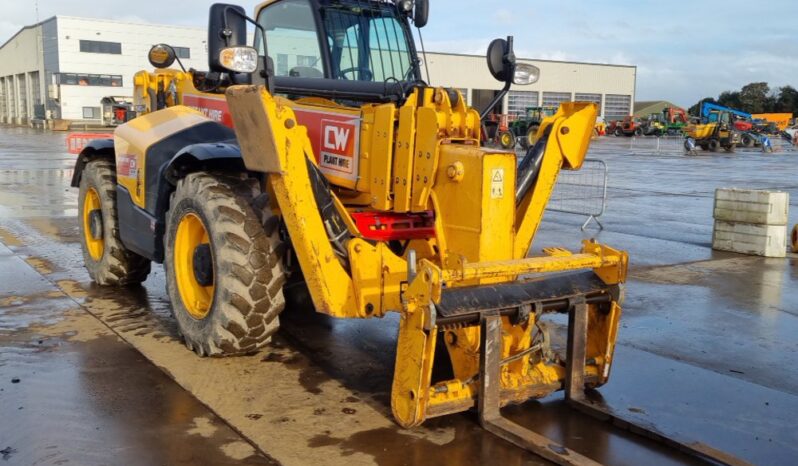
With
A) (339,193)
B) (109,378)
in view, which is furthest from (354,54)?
(109,378)

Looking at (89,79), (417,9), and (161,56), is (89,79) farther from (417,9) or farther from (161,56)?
(417,9)

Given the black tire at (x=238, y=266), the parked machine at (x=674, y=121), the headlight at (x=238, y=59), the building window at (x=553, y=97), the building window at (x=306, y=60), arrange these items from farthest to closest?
the building window at (x=553, y=97), the parked machine at (x=674, y=121), the building window at (x=306, y=60), the black tire at (x=238, y=266), the headlight at (x=238, y=59)

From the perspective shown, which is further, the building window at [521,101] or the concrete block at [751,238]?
the building window at [521,101]

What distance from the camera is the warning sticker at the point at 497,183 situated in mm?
4219

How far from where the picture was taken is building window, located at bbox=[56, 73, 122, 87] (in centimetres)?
5628

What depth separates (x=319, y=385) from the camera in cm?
476

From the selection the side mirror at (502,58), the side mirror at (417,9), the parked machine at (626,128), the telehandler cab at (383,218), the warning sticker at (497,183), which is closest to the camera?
the telehandler cab at (383,218)

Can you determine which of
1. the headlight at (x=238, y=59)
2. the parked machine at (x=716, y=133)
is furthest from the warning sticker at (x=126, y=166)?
the parked machine at (x=716, y=133)

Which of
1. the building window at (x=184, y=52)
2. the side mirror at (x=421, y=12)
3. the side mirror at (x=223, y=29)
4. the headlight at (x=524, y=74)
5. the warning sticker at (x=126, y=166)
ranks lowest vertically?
the warning sticker at (x=126, y=166)

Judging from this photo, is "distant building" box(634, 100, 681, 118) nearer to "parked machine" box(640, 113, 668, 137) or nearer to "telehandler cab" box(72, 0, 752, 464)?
"parked machine" box(640, 113, 668, 137)

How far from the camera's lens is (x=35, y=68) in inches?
2469

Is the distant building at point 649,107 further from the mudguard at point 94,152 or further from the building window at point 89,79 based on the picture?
the mudguard at point 94,152

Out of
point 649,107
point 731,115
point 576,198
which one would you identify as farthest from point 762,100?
point 576,198

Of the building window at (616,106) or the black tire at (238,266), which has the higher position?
the building window at (616,106)
